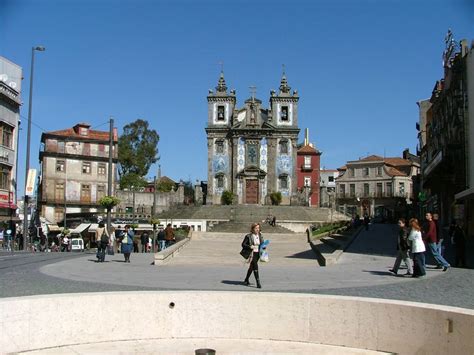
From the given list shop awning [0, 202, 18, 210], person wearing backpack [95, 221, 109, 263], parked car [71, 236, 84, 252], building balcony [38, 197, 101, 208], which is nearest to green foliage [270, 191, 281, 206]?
building balcony [38, 197, 101, 208]

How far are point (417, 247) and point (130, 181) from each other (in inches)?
2521

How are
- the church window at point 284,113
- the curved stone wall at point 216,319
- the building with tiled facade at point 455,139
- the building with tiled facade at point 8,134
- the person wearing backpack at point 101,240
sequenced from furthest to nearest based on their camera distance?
1. the church window at point 284,113
2. the building with tiled facade at point 8,134
3. the building with tiled facade at point 455,139
4. the person wearing backpack at point 101,240
5. the curved stone wall at point 216,319

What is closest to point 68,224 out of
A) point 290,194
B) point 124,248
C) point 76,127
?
point 76,127

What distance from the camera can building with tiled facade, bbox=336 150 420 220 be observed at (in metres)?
83.7

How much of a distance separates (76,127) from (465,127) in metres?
46.8

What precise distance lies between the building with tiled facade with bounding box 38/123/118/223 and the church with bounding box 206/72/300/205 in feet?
41.4

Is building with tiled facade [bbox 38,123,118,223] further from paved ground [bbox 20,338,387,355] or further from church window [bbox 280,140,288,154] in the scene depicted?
paved ground [bbox 20,338,387,355]

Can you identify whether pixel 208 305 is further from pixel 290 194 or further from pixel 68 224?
pixel 290 194

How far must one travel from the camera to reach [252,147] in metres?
67.9

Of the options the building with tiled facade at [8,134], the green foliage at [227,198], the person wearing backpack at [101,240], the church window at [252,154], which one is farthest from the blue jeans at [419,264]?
the church window at [252,154]

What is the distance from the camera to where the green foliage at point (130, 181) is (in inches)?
2987

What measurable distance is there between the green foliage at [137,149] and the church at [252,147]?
1497 centimetres

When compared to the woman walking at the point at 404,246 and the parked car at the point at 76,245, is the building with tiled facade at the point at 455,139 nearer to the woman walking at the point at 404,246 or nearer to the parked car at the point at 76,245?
the woman walking at the point at 404,246

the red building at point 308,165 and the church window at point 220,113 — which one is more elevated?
the church window at point 220,113
